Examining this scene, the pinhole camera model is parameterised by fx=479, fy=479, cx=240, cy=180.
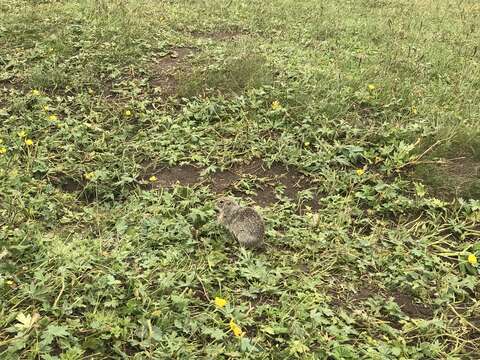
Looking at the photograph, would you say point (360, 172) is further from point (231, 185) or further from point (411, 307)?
point (411, 307)

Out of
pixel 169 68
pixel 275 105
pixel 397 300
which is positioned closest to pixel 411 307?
pixel 397 300

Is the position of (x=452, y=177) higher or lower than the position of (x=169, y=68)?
lower

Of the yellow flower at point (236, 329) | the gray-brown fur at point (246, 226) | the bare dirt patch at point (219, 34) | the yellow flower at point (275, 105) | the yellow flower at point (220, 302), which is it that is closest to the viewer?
the yellow flower at point (236, 329)

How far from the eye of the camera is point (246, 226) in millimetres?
3354

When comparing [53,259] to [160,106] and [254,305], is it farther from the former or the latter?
[160,106]

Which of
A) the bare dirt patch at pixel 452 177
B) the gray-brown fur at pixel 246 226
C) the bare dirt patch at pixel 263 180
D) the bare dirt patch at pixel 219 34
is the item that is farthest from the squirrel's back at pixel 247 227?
the bare dirt patch at pixel 219 34

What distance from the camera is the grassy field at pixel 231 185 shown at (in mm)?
2768

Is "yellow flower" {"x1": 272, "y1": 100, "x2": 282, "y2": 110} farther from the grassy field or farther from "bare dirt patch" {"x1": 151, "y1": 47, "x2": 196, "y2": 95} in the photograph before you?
"bare dirt patch" {"x1": 151, "y1": 47, "x2": 196, "y2": 95}

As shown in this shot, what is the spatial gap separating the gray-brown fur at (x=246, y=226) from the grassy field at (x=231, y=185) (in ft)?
0.28

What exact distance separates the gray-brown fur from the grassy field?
0.09 meters

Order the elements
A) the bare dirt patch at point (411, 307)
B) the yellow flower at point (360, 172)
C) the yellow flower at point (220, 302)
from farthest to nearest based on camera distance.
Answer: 1. the yellow flower at point (360, 172)
2. the bare dirt patch at point (411, 307)
3. the yellow flower at point (220, 302)

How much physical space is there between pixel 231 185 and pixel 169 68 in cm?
220

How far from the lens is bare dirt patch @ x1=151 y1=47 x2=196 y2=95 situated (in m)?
5.32

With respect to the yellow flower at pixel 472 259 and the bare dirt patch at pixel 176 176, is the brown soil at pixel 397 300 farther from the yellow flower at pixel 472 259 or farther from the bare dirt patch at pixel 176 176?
the bare dirt patch at pixel 176 176
